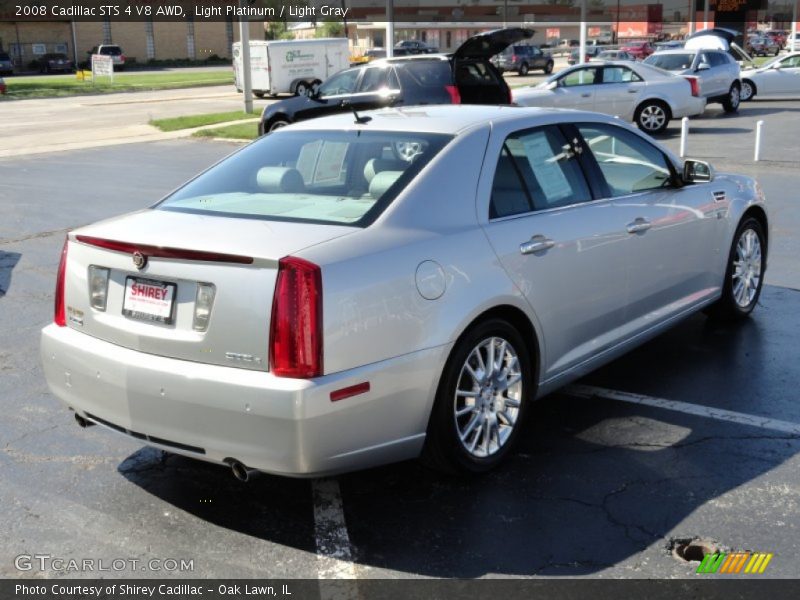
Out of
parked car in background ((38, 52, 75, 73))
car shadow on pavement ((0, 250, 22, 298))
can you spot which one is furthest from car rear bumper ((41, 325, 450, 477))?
parked car in background ((38, 52, 75, 73))

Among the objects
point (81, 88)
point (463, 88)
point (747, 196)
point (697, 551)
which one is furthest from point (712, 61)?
point (81, 88)

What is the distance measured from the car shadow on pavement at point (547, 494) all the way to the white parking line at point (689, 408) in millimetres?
69

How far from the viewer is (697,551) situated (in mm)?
3789

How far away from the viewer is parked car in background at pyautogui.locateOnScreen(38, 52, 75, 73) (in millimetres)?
69250

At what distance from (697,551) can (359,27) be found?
97477mm

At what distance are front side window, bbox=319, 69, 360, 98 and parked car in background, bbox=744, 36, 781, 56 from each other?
179 ft

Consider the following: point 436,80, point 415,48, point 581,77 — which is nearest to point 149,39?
point 415,48

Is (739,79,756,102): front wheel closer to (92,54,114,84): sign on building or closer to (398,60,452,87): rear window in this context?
(398,60,452,87): rear window

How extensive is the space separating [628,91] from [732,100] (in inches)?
222

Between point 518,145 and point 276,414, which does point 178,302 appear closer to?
point 276,414

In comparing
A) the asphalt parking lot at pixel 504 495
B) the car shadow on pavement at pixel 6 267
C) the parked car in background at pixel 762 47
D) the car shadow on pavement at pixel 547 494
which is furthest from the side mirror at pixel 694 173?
the parked car in background at pixel 762 47

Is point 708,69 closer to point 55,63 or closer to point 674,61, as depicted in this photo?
point 674,61

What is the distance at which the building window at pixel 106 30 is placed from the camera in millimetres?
76875

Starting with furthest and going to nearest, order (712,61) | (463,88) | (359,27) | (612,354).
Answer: (359,27) < (712,61) < (463,88) < (612,354)
